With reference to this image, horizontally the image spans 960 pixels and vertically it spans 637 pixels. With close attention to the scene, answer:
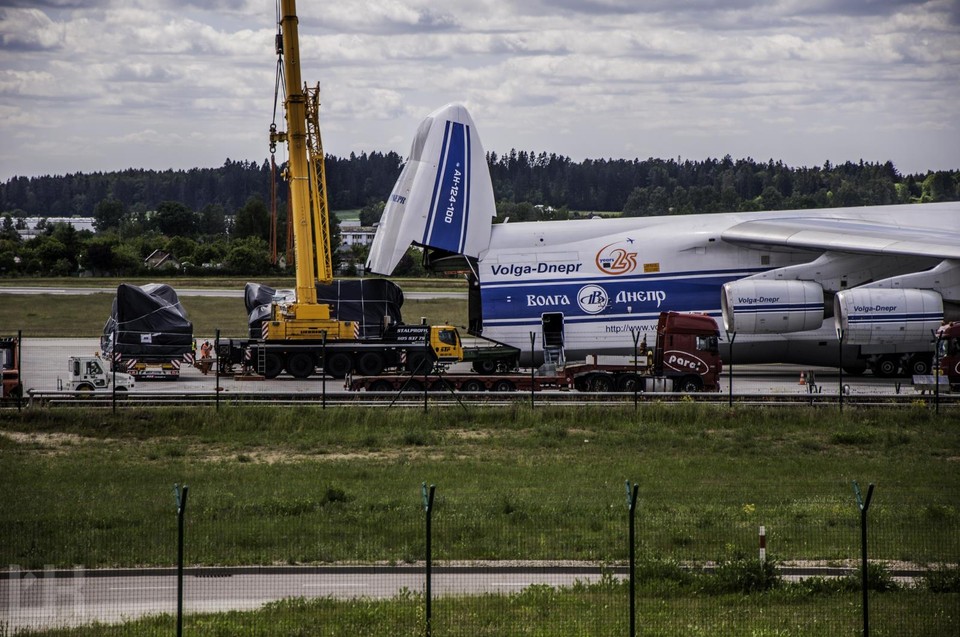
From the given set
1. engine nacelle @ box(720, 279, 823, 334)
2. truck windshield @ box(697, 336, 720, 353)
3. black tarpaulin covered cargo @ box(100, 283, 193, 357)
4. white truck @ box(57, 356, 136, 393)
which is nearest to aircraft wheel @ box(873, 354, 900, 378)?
engine nacelle @ box(720, 279, 823, 334)

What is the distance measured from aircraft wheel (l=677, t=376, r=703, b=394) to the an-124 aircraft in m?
2.75

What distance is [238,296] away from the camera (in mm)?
74875

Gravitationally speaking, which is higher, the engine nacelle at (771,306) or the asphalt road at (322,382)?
the engine nacelle at (771,306)

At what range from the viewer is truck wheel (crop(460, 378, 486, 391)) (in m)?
34.0

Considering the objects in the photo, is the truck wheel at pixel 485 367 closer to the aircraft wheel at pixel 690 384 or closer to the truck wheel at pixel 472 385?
the truck wheel at pixel 472 385

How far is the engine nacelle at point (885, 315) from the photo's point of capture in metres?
34.5

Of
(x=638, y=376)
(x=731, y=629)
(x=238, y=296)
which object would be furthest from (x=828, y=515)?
(x=238, y=296)

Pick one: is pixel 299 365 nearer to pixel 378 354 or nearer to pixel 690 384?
pixel 378 354

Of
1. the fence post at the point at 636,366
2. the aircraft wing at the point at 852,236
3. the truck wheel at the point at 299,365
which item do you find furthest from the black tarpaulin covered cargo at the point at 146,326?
the aircraft wing at the point at 852,236

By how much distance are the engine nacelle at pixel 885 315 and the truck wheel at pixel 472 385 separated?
1039 cm

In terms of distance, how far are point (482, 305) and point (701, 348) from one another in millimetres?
7218

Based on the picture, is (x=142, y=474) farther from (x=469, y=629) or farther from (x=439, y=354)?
(x=439, y=354)

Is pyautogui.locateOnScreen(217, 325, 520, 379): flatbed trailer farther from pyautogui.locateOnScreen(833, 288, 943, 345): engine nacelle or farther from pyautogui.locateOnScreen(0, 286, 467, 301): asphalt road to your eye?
pyautogui.locateOnScreen(0, 286, 467, 301): asphalt road

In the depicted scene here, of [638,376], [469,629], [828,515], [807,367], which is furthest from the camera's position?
[807,367]
